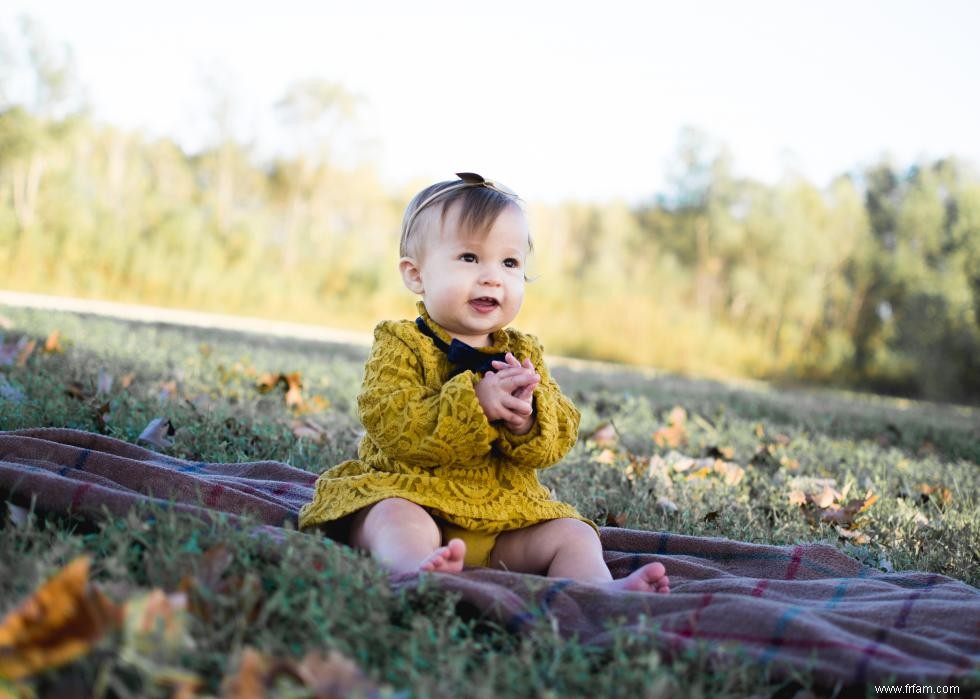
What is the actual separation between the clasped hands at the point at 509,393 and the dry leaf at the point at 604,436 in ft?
6.18

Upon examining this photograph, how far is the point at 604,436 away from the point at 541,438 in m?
2.01

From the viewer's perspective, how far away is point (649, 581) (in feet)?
6.19

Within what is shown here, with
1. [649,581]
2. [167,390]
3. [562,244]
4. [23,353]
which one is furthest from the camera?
[562,244]

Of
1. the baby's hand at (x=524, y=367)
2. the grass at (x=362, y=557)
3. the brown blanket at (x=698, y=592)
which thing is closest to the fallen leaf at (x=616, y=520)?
the grass at (x=362, y=557)

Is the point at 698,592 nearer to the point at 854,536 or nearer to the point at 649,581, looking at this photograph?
the point at 649,581

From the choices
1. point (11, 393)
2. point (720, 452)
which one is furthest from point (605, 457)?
point (11, 393)

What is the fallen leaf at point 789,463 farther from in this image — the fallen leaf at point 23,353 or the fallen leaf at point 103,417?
the fallen leaf at point 23,353

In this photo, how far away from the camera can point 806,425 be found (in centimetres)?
555

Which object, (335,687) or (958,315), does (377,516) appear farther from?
(958,315)

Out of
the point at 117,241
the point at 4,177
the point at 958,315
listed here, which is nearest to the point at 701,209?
the point at 958,315

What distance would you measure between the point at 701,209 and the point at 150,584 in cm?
1907

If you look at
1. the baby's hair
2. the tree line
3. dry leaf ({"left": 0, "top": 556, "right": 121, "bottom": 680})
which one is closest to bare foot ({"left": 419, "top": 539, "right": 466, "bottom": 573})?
dry leaf ({"left": 0, "top": 556, "right": 121, "bottom": 680})

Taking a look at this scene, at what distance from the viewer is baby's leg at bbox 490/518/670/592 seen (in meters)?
2.08

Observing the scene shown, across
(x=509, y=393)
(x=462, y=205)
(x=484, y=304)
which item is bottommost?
(x=509, y=393)
